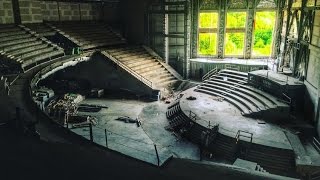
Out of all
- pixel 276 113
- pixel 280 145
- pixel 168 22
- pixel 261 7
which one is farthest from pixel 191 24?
pixel 280 145

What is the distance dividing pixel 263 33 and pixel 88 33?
1717cm

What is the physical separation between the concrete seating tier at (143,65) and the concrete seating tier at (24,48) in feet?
17.5

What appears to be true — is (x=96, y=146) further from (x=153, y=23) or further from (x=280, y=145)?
(x=153, y=23)

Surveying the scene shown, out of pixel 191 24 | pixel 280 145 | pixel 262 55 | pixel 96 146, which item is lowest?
pixel 280 145

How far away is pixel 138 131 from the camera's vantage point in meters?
19.0

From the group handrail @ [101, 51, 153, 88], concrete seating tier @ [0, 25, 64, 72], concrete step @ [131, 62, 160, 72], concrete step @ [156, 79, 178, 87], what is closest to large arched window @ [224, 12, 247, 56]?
concrete step @ [156, 79, 178, 87]

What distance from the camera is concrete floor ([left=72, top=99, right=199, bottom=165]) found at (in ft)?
49.6

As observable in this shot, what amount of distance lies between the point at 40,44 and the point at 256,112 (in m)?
17.1

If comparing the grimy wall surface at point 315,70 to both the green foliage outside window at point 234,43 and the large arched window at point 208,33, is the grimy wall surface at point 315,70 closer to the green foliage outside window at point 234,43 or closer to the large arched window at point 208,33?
the green foliage outside window at point 234,43

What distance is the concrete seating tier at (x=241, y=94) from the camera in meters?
18.8

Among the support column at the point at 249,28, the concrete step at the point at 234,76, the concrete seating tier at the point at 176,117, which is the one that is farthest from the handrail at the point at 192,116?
the support column at the point at 249,28

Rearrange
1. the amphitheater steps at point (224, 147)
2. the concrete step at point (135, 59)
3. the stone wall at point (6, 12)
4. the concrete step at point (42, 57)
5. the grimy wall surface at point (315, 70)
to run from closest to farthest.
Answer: the amphitheater steps at point (224, 147) → the grimy wall surface at point (315, 70) → the concrete step at point (42, 57) → the stone wall at point (6, 12) → the concrete step at point (135, 59)

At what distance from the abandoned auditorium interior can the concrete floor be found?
8 cm

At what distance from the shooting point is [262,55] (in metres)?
28.1
